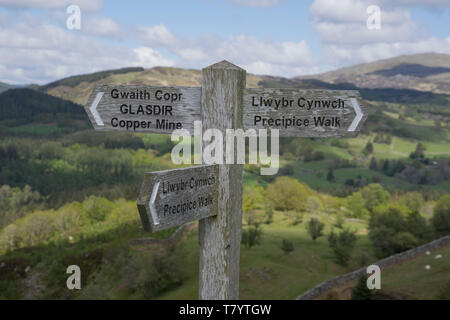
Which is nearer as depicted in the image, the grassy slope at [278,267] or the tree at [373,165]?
the grassy slope at [278,267]

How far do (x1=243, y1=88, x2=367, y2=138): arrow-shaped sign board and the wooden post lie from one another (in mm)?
280

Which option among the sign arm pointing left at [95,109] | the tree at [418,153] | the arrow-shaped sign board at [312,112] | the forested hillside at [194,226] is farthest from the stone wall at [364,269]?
the tree at [418,153]

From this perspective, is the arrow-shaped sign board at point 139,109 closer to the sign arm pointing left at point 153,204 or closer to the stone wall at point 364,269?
the sign arm pointing left at point 153,204

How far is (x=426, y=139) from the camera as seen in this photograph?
177 meters

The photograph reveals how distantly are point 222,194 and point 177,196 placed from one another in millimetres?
488

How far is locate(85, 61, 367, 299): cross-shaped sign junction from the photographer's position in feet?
10.7

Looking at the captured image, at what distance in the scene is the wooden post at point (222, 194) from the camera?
3.25 m

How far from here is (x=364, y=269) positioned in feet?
123

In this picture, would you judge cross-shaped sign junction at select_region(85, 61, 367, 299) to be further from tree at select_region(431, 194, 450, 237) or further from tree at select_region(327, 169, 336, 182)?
tree at select_region(327, 169, 336, 182)

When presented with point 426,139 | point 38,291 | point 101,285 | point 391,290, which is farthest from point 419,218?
point 426,139

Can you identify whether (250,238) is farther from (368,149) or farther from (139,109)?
(368,149)

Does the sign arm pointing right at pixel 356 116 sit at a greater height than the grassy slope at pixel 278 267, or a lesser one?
greater

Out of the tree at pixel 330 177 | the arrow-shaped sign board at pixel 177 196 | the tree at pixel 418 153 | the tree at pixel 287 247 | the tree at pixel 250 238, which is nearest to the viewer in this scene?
the arrow-shaped sign board at pixel 177 196

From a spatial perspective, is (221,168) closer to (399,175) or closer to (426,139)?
(399,175)
